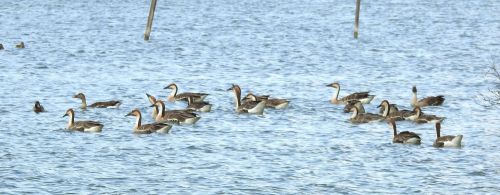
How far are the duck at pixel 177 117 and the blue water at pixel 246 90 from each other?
0.55 meters

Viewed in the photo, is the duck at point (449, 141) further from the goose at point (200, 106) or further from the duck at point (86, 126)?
the goose at point (200, 106)

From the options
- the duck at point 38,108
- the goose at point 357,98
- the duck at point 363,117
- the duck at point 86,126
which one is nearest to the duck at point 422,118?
the duck at point 363,117

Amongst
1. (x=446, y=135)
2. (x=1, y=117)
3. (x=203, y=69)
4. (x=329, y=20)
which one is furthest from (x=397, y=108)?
(x=329, y=20)

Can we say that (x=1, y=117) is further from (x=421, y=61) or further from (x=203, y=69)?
(x=421, y=61)

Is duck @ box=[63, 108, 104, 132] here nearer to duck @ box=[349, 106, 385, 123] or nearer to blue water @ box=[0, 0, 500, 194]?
blue water @ box=[0, 0, 500, 194]

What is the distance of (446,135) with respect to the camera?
3778cm

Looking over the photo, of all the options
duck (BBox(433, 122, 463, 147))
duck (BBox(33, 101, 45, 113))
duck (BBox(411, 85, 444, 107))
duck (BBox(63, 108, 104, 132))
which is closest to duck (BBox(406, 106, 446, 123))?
duck (BBox(411, 85, 444, 107))

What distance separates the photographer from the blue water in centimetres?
3162

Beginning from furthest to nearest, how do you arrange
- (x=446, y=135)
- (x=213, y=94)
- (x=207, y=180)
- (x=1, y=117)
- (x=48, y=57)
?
(x=48, y=57)
(x=213, y=94)
(x=1, y=117)
(x=446, y=135)
(x=207, y=180)

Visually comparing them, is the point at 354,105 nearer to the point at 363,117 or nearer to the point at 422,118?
the point at 363,117

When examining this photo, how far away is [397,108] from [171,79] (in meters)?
15.2

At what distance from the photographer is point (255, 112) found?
43.8 meters

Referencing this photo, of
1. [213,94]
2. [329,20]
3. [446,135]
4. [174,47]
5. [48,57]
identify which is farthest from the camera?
[329,20]

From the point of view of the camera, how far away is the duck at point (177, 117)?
40969 millimetres
